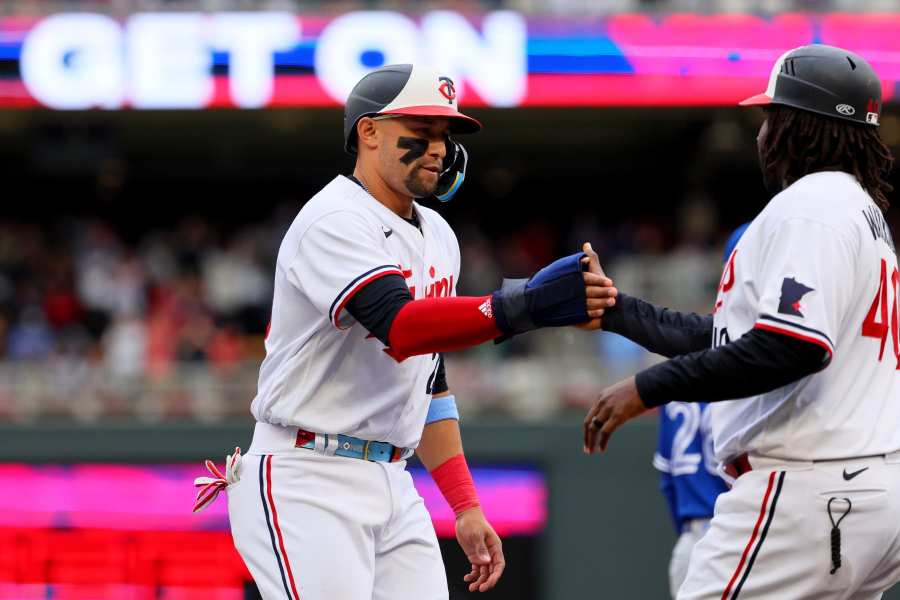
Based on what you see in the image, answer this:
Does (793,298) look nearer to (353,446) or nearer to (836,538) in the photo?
(836,538)

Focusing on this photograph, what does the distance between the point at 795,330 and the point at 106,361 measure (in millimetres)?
7955

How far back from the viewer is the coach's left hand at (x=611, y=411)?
3.19 m

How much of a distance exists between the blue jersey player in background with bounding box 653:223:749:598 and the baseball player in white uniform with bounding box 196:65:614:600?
136cm

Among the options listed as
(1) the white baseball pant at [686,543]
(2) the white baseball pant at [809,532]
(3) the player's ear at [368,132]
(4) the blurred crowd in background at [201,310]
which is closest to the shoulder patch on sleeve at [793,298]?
(2) the white baseball pant at [809,532]

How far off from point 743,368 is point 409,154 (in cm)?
119

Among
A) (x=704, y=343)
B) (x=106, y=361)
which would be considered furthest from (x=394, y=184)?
(x=106, y=361)

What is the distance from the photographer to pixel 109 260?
11688 millimetres

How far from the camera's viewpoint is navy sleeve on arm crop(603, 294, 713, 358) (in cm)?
377

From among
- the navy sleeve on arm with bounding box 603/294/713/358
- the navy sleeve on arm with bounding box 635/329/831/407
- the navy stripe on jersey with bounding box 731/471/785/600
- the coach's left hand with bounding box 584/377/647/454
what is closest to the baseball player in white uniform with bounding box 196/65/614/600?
the navy sleeve on arm with bounding box 603/294/713/358

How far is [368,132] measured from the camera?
3.80 m

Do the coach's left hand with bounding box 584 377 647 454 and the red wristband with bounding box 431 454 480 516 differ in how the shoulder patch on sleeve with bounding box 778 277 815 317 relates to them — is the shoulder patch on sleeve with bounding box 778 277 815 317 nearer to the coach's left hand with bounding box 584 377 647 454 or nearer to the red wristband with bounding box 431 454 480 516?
the coach's left hand with bounding box 584 377 647 454

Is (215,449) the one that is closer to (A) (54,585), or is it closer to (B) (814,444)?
(A) (54,585)

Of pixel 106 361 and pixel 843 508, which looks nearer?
pixel 843 508

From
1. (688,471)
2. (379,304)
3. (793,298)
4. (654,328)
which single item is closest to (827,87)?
(793,298)
